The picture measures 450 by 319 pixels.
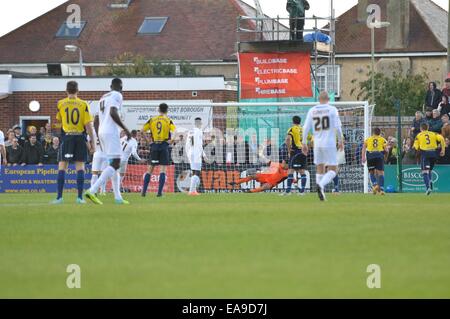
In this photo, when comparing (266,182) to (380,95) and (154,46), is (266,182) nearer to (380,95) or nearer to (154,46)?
(380,95)

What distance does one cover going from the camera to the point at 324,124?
2536 centimetres

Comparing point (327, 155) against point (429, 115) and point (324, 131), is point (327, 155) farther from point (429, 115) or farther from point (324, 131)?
point (429, 115)

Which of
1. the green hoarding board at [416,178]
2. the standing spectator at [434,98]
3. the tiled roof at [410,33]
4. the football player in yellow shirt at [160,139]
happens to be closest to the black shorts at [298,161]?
the football player in yellow shirt at [160,139]

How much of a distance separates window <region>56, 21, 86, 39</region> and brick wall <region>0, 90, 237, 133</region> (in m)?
31.8

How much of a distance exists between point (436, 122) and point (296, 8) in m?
7.65

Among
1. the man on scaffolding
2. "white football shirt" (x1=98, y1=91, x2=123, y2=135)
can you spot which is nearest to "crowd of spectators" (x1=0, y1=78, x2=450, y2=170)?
the man on scaffolding

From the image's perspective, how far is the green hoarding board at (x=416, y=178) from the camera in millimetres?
37812

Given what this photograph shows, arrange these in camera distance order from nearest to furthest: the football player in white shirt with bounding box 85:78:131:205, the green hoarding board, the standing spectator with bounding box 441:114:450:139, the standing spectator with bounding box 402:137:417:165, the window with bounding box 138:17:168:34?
1. the football player in white shirt with bounding box 85:78:131:205
2. the standing spectator with bounding box 441:114:450:139
3. the green hoarding board
4. the standing spectator with bounding box 402:137:417:165
5. the window with bounding box 138:17:168:34

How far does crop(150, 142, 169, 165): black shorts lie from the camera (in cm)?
2906

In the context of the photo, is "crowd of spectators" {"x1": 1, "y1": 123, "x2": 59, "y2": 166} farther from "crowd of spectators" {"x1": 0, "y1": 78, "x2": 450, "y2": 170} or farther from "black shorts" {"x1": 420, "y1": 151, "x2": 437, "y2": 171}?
"black shorts" {"x1": 420, "y1": 151, "x2": 437, "y2": 171}

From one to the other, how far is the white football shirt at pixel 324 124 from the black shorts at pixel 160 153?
464 centimetres

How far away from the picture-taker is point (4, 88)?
50062 mm

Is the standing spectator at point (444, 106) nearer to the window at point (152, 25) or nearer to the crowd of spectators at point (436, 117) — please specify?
the crowd of spectators at point (436, 117)

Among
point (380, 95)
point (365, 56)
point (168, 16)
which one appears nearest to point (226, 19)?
point (168, 16)
